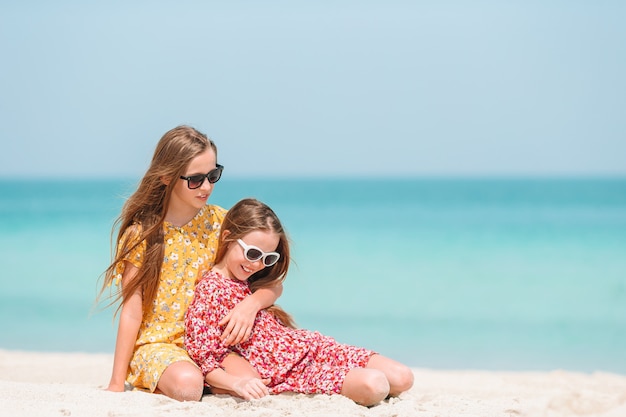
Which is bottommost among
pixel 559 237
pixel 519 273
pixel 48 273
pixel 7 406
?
pixel 7 406

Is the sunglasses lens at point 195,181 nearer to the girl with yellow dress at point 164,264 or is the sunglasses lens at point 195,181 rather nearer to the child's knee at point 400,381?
the girl with yellow dress at point 164,264

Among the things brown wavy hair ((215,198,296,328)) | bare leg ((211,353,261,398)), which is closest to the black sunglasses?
brown wavy hair ((215,198,296,328))

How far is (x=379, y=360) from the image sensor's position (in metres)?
4.11

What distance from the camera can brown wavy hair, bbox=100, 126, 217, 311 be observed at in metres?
4.11

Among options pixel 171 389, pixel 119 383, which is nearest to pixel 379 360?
pixel 171 389

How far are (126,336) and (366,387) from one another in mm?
1204

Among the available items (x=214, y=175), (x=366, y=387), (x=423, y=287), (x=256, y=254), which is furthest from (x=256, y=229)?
(x=423, y=287)

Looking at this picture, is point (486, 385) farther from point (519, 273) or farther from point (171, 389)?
point (519, 273)

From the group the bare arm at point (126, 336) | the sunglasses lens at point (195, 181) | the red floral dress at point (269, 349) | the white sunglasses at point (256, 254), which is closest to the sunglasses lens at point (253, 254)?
the white sunglasses at point (256, 254)

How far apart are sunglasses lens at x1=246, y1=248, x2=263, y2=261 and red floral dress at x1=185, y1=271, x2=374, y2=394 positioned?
20 cm

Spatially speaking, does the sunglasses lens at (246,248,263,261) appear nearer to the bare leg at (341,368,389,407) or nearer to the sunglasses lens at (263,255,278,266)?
the sunglasses lens at (263,255,278,266)

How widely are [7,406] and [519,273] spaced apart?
1090cm

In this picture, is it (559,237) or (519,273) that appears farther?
(559,237)

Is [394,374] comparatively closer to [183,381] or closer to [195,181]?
[183,381]
